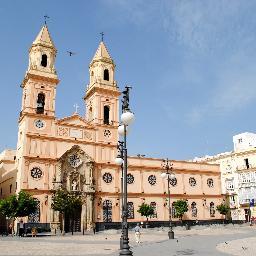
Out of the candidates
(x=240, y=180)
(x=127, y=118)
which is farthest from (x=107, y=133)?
(x=127, y=118)

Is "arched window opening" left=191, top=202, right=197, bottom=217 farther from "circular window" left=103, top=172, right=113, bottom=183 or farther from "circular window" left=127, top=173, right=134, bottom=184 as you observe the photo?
"circular window" left=103, top=172, right=113, bottom=183

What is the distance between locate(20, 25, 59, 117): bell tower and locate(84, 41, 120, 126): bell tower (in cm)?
636

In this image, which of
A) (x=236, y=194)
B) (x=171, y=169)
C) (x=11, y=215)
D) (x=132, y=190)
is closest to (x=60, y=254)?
(x=11, y=215)

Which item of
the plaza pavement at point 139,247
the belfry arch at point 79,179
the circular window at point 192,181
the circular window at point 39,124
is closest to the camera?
the plaza pavement at point 139,247

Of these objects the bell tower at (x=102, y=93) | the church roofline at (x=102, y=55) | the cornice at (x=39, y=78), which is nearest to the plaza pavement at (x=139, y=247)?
the cornice at (x=39, y=78)

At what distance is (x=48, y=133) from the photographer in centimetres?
4459

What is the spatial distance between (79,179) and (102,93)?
13.1 meters

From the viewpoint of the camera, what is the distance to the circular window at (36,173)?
138 feet

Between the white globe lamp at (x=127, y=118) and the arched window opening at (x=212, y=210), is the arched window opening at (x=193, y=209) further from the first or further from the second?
the white globe lamp at (x=127, y=118)

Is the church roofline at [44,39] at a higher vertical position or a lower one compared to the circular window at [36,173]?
higher

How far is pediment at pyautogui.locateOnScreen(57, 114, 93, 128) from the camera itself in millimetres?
45994

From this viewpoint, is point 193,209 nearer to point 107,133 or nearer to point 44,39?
point 107,133

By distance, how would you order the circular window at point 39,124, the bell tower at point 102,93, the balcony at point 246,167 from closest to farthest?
the circular window at point 39,124, the bell tower at point 102,93, the balcony at point 246,167

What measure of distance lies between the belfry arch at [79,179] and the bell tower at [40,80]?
618cm
